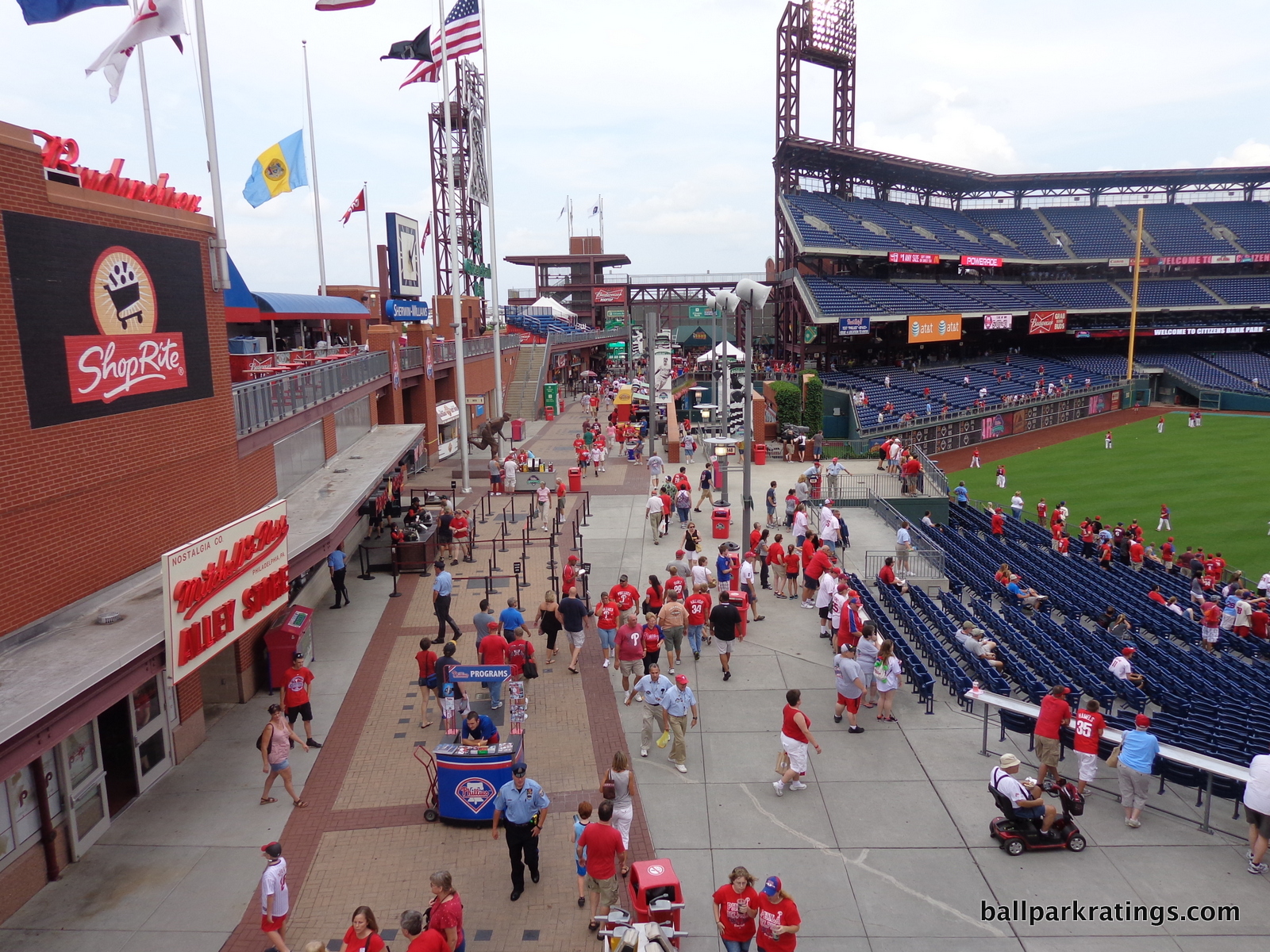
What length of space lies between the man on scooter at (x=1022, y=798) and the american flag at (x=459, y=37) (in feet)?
74.8

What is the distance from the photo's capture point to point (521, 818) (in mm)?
8406

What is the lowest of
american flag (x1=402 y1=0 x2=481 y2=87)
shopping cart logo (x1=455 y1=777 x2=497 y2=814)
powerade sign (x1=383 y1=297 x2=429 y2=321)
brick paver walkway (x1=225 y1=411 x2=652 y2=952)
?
brick paver walkway (x1=225 y1=411 x2=652 y2=952)

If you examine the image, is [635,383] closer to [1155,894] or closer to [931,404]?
[931,404]

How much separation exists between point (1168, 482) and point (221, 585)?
37.7 m

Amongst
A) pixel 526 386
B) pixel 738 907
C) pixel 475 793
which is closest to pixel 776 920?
pixel 738 907

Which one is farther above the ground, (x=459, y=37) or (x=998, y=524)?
(x=459, y=37)

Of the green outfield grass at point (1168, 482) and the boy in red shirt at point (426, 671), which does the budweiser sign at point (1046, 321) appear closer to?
the green outfield grass at point (1168, 482)

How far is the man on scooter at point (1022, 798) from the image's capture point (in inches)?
355

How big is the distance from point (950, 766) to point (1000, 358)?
55695 millimetres

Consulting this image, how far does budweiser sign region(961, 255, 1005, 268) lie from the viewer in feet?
190

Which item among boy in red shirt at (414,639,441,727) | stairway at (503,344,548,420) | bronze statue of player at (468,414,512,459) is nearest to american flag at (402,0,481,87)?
bronze statue of player at (468,414,512,459)

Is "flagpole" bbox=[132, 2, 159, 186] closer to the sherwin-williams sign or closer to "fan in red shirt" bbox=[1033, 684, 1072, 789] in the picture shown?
the sherwin-williams sign

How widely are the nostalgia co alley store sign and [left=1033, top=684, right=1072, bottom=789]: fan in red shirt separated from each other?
9.73 meters

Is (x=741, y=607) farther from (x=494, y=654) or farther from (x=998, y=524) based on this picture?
(x=998, y=524)
